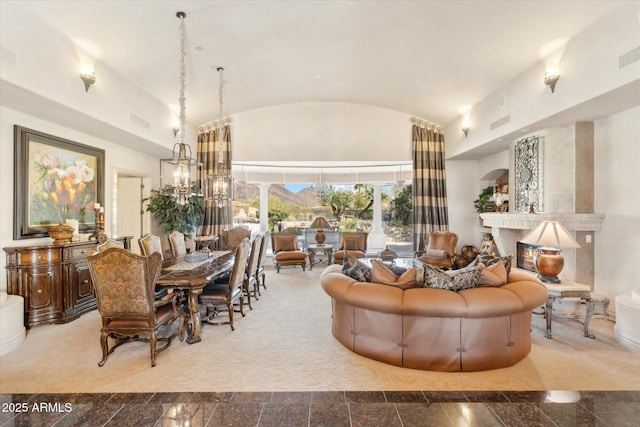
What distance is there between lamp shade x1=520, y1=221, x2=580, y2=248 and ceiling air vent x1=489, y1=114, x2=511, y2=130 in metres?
1.99

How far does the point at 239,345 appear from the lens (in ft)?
10.5

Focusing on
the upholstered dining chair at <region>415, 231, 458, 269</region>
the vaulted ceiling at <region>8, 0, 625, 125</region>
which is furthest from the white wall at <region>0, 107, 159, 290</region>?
the upholstered dining chair at <region>415, 231, 458, 269</region>

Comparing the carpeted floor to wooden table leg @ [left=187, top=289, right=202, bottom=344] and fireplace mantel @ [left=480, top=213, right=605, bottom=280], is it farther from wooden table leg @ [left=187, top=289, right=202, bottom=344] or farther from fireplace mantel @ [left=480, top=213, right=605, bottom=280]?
fireplace mantel @ [left=480, top=213, right=605, bottom=280]

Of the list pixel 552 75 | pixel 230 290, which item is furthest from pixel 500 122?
pixel 230 290

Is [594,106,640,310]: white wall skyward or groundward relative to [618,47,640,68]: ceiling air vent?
groundward

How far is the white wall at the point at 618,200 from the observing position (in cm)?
369

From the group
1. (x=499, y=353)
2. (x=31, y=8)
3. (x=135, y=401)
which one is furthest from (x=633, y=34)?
(x=31, y=8)

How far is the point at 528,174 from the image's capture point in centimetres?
490

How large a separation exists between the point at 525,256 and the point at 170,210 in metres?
6.58

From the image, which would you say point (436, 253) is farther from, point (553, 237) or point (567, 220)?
point (553, 237)

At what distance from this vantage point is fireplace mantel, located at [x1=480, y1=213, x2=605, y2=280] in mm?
4027

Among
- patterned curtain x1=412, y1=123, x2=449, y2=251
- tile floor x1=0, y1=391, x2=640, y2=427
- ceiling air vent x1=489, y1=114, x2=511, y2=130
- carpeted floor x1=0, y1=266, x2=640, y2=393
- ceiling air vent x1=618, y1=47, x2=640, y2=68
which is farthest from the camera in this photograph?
patterned curtain x1=412, y1=123, x2=449, y2=251

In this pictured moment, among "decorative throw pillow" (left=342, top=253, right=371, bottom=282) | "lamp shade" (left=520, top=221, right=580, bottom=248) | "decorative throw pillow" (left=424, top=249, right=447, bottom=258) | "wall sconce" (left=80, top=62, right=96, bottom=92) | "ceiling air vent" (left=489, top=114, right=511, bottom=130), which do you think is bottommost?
"decorative throw pillow" (left=424, top=249, right=447, bottom=258)

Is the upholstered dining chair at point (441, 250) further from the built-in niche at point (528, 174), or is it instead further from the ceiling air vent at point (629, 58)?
the ceiling air vent at point (629, 58)
